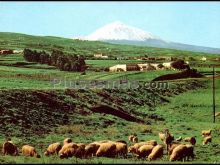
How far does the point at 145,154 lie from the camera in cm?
3994

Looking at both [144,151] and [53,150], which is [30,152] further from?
[144,151]

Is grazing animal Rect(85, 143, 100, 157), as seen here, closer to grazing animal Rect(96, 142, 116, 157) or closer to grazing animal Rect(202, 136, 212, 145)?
grazing animal Rect(96, 142, 116, 157)

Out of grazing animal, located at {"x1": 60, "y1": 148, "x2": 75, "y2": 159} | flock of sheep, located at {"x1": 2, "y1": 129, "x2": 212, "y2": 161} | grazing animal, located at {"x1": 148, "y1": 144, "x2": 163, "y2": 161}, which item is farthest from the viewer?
grazing animal, located at {"x1": 148, "y1": 144, "x2": 163, "y2": 161}

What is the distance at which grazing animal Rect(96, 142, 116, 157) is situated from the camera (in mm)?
38812

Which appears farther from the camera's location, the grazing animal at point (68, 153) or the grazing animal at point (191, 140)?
the grazing animal at point (191, 140)

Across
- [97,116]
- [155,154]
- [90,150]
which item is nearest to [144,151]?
[155,154]

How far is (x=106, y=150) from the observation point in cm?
3891

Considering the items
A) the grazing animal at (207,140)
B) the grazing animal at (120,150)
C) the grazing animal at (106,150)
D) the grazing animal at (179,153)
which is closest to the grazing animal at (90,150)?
the grazing animal at (106,150)

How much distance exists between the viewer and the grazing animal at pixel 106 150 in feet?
127

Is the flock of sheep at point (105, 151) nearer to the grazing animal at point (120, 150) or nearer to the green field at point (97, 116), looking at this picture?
the grazing animal at point (120, 150)

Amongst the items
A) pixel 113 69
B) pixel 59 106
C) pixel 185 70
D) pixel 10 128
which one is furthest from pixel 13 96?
pixel 113 69

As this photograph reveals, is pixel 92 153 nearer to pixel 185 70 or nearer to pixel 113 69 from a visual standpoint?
pixel 185 70

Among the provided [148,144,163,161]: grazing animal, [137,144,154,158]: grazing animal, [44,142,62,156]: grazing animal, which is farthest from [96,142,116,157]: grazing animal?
[44,142,62,156]: grazing animal

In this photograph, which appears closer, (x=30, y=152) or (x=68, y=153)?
(x=68, y=153)
